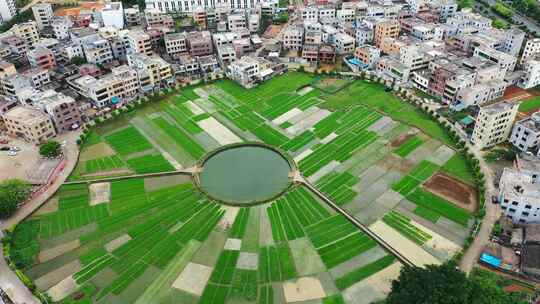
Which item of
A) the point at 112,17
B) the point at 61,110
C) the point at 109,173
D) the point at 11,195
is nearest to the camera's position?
the point at 11,195

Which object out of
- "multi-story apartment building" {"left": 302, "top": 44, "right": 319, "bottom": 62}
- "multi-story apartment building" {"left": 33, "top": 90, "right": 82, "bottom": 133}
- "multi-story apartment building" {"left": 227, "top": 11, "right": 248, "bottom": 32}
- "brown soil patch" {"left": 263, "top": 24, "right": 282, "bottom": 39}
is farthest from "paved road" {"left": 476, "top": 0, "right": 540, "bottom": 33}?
"multi-story apartment building" {"left": 33, "top": 90, "right": 82, "bottom": 133}

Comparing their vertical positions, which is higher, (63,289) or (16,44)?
(16,44)

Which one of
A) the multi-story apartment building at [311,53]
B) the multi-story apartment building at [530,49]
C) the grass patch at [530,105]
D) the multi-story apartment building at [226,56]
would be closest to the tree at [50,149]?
the multi-story apartment building at [226,56]

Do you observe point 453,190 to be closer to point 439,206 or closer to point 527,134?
point 439,206

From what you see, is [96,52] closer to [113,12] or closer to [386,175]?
[113,12]

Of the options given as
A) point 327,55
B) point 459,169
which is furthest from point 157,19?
point 459,169

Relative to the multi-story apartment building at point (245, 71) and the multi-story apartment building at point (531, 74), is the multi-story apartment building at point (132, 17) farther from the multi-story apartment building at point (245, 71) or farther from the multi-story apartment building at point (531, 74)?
the multi-story apartment building at point (531, 74)

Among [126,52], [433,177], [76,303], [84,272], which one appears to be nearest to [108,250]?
[84,272]
